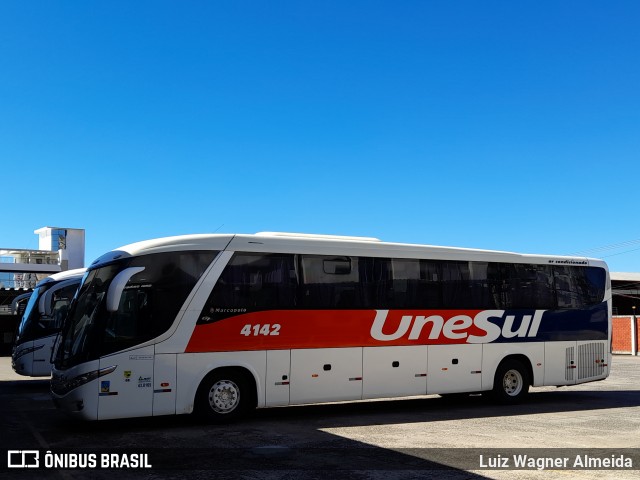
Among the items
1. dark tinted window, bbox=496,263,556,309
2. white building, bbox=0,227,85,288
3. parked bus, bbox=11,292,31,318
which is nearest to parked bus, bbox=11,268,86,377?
parked bus, bbox=11,292,31,318

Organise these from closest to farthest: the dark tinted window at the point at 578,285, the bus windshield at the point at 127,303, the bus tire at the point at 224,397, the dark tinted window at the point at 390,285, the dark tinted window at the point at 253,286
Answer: the bus windshield at the point at 127,303, the bus tire at the point at 224,397, the dark tinted window at the point at 253,286, the dark tinted window at the point at 390,285, the dark tinted window at the point at 578,285

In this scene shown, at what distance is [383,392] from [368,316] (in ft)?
5.10

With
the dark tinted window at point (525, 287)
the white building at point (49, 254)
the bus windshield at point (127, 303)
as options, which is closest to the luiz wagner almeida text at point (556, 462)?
the bus windshield at point (127, 303)

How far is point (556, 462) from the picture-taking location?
29.9ft

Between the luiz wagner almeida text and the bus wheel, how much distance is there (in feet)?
15.6

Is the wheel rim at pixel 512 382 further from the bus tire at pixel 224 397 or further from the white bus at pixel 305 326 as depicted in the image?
the bus tire at pixel 224 397

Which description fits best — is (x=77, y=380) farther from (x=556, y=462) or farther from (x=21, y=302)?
(x=21, y=302)

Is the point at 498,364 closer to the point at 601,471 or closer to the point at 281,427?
the point at 281,427

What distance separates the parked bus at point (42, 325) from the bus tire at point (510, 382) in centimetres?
1199

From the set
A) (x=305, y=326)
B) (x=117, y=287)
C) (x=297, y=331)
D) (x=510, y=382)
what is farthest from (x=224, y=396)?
(x=510, y=382)

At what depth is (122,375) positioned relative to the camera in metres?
11.4

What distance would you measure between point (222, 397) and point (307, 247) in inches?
125

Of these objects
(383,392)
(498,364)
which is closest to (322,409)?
(383,392)

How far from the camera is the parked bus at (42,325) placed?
2014 centimetres
